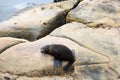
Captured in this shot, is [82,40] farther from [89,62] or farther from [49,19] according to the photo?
[49,19]

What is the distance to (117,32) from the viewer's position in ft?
38.3

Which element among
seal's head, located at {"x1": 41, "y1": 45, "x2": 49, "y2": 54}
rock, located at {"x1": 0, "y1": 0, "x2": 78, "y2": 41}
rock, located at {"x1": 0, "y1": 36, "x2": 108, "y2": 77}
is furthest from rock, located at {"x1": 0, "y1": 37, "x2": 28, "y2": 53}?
rock, located at {"x1": 0, "y1": 0, "x2": 78, "y2": 41}

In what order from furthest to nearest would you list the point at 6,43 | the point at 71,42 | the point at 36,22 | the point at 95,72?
the point at 36,22
the point at 6,43
the point at 71,42
the point at 95,72

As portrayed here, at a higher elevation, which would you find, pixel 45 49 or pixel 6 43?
pixel 45 49

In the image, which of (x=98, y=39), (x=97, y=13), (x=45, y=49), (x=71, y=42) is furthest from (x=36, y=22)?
(x=45, y=49)

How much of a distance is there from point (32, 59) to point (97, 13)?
336cm

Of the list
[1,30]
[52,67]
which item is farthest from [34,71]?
[1,30]

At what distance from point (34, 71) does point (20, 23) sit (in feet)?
12.4

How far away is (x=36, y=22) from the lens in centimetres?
1385

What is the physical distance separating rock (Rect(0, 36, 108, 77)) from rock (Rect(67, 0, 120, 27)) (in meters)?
1.71

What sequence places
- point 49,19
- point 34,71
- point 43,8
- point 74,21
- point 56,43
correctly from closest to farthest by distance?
point 34,71
point 56,43
point 74,21
point 49,19
point 43,8

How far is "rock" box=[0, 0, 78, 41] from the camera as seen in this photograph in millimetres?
13594

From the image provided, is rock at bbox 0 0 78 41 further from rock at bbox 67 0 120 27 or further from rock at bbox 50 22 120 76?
rock at bbox 50 22 120 76

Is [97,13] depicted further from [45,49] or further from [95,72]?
[95,72]
